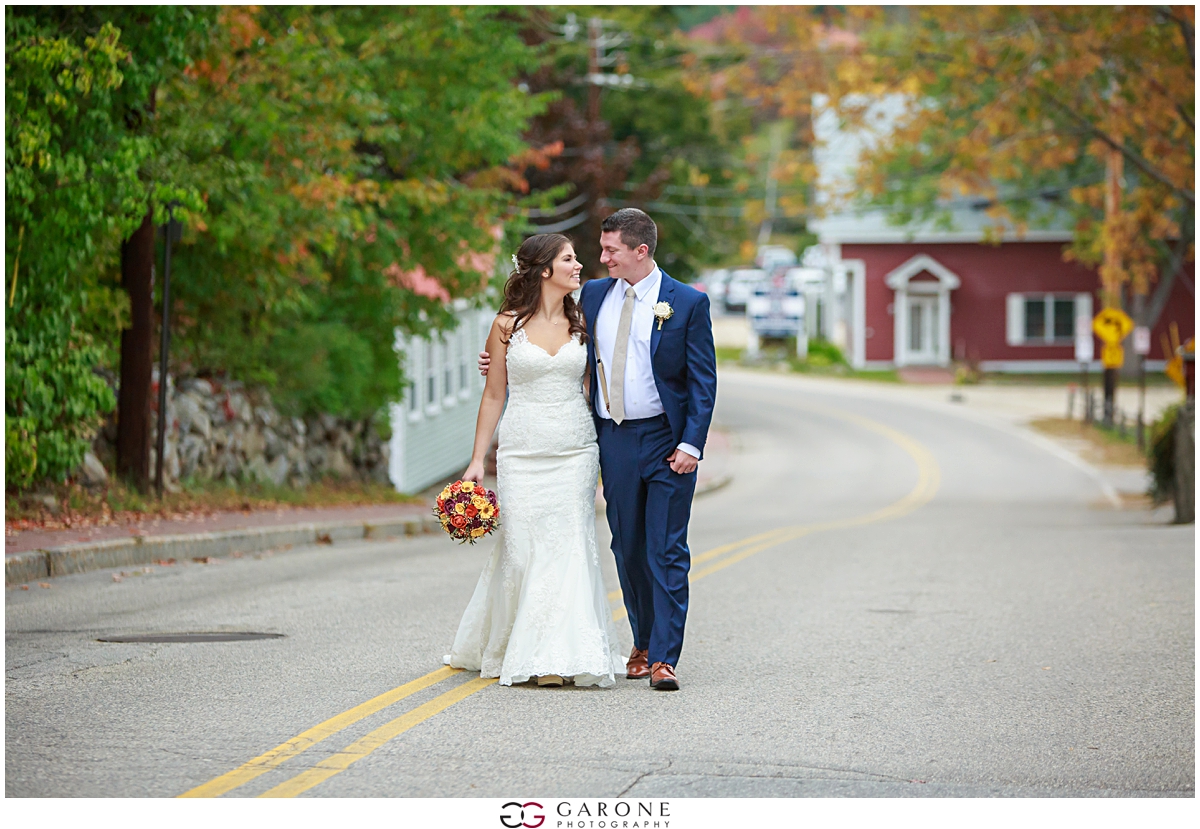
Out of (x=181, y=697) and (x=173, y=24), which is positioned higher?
(x=173, y=24)

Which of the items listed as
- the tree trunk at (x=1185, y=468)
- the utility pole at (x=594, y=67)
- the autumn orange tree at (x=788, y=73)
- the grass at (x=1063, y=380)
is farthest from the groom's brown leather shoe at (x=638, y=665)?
the grass at (x=1063, y=380)

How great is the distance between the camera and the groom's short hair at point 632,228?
684cm

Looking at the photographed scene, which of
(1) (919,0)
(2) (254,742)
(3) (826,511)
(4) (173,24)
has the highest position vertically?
(1) (919,0)

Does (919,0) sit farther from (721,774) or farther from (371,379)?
(721,774)

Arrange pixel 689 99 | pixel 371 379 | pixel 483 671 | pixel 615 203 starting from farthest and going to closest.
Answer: pixel 689 99
pixel 615 203
pixel 371 379
pixel 483 671

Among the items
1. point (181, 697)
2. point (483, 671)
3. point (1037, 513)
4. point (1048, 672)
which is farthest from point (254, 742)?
point (1037, 513)

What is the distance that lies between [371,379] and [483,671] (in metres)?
14.1

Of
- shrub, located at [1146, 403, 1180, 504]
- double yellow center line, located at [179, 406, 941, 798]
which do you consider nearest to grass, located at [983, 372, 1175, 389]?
shrub, located at [1146, 403, 1180, 504]

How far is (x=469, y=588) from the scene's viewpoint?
11016 mm

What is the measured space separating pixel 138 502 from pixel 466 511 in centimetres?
889

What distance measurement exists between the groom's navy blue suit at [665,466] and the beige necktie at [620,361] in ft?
0.20

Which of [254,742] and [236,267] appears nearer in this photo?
[254,742]

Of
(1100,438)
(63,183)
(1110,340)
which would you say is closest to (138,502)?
(63,183)

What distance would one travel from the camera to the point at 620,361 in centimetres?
692
